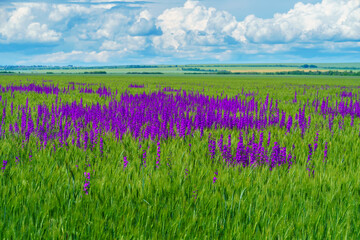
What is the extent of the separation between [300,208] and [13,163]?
3445mm

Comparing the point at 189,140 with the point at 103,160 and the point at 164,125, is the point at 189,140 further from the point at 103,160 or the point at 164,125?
the point at 103,160

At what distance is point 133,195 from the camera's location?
8.79 ft

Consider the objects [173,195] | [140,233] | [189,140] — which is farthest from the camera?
[189,140]

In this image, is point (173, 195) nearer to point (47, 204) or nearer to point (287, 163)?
point (47, 204)

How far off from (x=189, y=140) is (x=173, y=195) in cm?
277

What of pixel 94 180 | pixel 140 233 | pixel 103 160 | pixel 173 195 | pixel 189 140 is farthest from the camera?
pixel 189 140

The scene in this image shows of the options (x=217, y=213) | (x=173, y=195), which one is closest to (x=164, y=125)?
(x=173, y=195)

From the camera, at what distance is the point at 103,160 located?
12.8ft

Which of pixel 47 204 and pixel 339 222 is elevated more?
pixel 47 204

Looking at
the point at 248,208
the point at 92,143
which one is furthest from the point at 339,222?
the point at 92,143

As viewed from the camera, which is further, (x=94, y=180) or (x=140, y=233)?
(x=94, y=180)

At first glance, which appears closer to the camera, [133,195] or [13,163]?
[133,195]

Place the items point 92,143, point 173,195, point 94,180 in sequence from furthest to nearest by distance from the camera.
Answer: point 92,143 → point 94,180 → point 173,195

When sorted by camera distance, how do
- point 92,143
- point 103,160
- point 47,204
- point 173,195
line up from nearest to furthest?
point 47,204 → point 173,195 → point 103,160 → point 92,143
